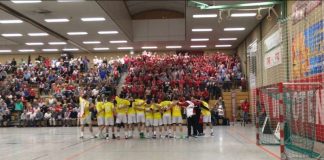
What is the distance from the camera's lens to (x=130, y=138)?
1747 centimetres

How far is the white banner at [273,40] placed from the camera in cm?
1518

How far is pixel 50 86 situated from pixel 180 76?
1166cm

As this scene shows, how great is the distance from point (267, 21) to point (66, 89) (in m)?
17.6

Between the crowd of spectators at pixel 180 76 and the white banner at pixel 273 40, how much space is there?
39.2ft

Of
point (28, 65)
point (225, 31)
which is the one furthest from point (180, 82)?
point (28, 65)

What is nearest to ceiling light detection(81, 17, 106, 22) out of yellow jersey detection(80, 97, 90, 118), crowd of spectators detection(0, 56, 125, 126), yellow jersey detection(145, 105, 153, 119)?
crowd of spectators detection(0, 56, 125, 126)

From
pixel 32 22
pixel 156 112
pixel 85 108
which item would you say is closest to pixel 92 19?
pixel 32 22

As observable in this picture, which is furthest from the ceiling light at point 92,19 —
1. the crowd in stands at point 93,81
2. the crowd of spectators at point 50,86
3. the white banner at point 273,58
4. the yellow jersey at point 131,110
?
the white banner at point 273,58

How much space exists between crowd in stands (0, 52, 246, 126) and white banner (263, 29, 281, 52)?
1184 cm

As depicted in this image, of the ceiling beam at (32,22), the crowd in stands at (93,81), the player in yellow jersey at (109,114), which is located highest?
the ceiling beam at (32,22)

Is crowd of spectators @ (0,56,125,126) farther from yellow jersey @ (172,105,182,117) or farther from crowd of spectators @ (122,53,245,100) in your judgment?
yellow jersey @ (172,105,182,117)

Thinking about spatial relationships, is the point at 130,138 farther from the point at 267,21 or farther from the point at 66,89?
the point at 66,89

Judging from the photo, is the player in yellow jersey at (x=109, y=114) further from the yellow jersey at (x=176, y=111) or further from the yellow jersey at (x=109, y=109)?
the yellow jersey at (x=176, y=111)

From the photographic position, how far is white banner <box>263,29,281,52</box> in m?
15.2
